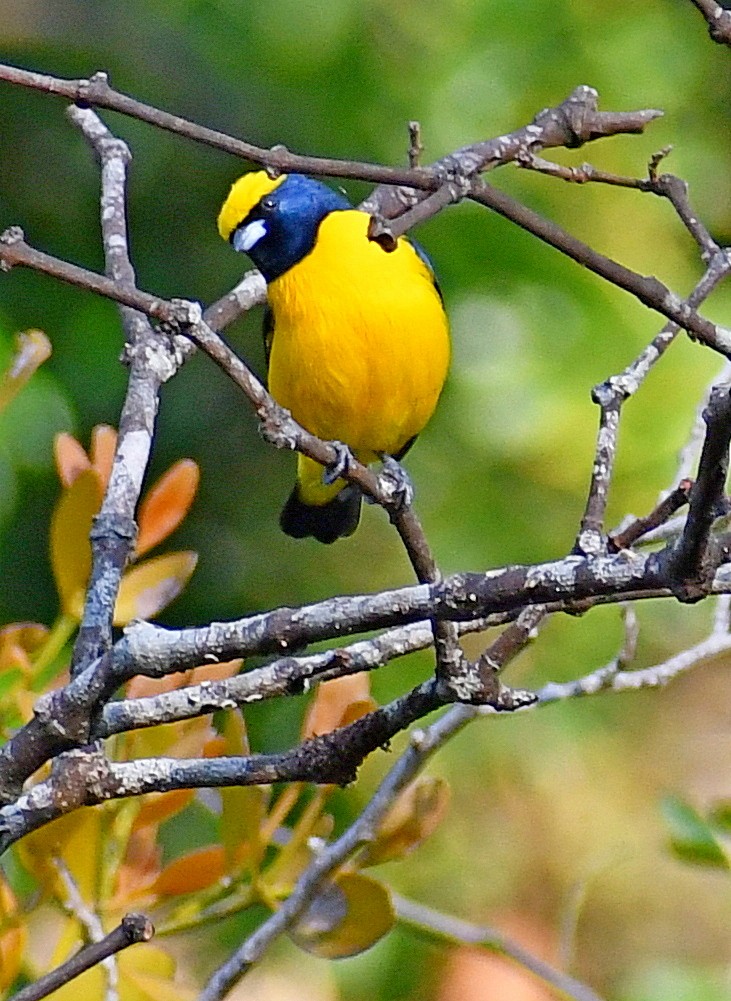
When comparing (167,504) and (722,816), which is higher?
(167,504)

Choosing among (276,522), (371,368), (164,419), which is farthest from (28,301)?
(371,368)

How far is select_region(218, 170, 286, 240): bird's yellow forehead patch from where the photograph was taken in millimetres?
2225

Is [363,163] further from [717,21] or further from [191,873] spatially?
[191,873]

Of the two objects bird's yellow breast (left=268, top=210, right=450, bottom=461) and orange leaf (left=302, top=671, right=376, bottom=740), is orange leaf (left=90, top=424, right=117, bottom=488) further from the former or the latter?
bird's yellow breast (left=268, top=210, right=450, bottom=461)

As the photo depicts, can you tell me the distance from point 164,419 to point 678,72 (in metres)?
1.11

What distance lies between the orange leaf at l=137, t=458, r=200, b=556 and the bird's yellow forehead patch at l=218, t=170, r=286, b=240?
3.26 ft

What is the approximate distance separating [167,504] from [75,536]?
100 mm

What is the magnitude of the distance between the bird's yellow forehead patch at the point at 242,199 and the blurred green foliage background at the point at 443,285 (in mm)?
440

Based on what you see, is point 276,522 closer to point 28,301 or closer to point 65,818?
point 28,301

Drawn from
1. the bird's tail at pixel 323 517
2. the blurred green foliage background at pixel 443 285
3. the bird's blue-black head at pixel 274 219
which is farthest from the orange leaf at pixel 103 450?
the blurred green foliage background at pixel 443 285

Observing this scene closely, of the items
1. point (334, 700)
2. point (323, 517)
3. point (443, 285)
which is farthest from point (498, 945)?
point (443, 285)

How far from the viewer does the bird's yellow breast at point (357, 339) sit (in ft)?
6.64

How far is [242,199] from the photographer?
2.23 metres

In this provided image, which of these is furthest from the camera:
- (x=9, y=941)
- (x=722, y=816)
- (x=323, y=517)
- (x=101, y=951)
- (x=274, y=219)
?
(x=323, y=517)
